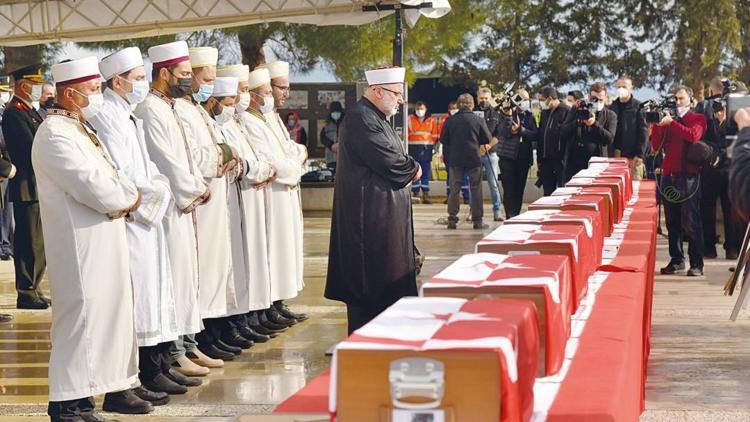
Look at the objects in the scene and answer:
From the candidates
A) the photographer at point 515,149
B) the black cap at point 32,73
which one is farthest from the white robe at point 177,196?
the photographer at point 515,149

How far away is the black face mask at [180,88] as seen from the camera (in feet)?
27.1

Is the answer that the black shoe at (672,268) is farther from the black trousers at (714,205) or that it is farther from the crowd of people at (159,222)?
the crowd of people at (159,222)

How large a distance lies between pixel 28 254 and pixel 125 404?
4853 mm

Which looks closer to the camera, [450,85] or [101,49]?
[101,49]

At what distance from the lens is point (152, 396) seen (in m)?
7.45

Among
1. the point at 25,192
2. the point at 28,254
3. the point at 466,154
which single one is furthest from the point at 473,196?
the point at 28,254

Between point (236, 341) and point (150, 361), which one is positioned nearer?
point (150, 361)

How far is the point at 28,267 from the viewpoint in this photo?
11750 millimetres

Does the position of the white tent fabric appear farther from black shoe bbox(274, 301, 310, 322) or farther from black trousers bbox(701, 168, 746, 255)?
black trousers bbox(701, 168, 746, 255)

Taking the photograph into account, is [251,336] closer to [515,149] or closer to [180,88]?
[180,88]

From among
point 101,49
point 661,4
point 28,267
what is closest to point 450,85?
point 661,4

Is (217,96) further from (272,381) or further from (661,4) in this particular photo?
(661,4)

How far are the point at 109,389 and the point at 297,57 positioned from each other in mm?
20664

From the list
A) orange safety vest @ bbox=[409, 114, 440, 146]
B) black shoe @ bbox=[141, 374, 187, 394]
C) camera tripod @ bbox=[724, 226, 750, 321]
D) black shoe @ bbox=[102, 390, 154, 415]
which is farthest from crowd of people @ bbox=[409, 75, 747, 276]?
black shoe @ bbox=[102, 390, 154, 415]
